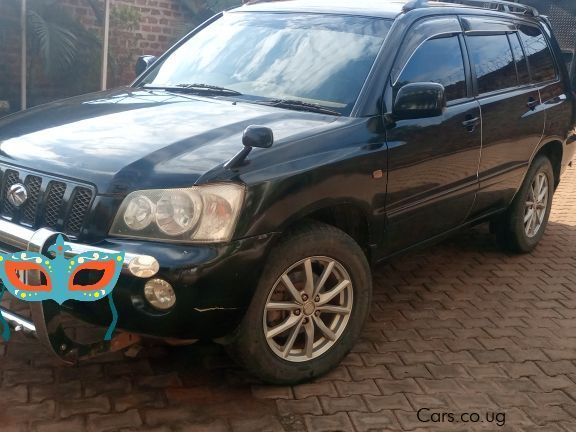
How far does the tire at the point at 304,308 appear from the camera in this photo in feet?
10.7

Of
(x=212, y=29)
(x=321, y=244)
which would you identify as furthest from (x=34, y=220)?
(x=212, y=29)

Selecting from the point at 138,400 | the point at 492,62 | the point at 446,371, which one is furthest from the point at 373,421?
the point at 492,62

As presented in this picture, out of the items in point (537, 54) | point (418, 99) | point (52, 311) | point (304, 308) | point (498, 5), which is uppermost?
point (498, 5)

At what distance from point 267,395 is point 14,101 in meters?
6.72

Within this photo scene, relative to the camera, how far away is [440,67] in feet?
14.7

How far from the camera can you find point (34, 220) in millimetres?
3189

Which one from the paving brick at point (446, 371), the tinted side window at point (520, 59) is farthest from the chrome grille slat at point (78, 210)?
the tinted side window at point (520, 59)

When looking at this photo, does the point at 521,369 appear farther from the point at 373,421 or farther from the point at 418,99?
the point at 418,99

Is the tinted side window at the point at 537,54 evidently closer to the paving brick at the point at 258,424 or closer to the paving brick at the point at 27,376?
the paving brick at the point at 258,424

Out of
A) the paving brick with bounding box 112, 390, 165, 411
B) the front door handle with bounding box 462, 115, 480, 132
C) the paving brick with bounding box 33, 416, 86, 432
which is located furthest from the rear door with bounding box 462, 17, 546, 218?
the paving brick with bounding box 33, 416, 86, 432

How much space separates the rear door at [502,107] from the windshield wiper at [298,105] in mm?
1379

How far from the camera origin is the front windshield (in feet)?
13.2

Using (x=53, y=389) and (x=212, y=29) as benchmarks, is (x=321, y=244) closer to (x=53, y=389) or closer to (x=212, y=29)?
(x=53, y=389)

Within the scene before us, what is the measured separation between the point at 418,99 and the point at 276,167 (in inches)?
41.2
